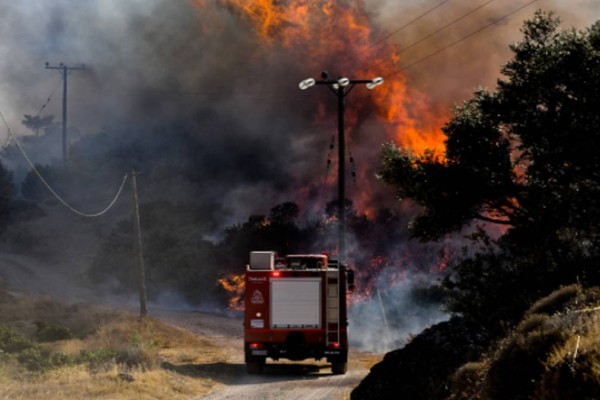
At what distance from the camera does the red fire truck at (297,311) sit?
78.7ft

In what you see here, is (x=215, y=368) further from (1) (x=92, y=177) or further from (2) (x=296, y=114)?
(1) (x=92, y=177)

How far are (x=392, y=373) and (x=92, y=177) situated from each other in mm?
92131

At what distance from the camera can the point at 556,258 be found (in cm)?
2311

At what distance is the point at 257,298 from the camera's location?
2416 cm

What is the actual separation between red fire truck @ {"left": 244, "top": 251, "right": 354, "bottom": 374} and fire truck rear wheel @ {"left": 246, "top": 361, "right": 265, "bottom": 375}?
1.85 feet

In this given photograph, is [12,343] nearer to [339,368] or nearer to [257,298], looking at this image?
[257,298]

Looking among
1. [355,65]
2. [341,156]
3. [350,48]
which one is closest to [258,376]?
[341,156]

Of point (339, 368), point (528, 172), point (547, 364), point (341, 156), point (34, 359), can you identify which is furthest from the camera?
point (341, 156)

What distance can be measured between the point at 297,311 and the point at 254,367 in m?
2.49

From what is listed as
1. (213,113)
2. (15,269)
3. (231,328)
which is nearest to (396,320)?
(231,328)

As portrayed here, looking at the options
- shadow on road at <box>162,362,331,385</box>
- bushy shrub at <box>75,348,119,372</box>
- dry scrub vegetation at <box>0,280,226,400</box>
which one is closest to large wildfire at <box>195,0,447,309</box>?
dry scrub vegetation at <box>0,280,226,400</box>

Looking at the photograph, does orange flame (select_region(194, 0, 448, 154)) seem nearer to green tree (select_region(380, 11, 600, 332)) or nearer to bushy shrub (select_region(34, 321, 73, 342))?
green tree (select_region(380, 11, 600, 332))

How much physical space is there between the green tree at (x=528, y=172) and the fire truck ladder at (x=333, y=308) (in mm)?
4254

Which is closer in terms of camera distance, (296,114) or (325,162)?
(325,162)
